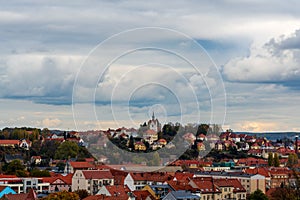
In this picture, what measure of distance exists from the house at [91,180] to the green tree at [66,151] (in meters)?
27.7

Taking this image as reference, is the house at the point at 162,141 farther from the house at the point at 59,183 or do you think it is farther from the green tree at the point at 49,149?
the house at the point at 59,183

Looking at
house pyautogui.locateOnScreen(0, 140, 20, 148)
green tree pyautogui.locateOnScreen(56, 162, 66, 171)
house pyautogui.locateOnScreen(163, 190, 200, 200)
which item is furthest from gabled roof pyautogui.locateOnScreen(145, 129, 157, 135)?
house pyautogui.locateOnScreen(163, 190, 200, 200)

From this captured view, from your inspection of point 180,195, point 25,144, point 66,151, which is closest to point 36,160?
point 66,151

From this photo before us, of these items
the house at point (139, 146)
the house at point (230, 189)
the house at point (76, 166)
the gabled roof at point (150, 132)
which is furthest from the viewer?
the gabled roof at point (150, 132)

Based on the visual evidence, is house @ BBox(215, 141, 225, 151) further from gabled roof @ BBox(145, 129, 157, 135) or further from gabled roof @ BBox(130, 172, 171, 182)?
gabled roof @ BBox(130, 172, 171, 182)

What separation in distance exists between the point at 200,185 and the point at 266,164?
34127 millimetres

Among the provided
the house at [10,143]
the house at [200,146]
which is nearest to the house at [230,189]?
the house at [200,146]

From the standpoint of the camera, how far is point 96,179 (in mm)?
48438

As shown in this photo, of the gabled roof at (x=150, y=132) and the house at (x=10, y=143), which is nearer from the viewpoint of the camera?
the house at (x=10, y=143)

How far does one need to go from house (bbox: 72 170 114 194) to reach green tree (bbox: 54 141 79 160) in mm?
27668

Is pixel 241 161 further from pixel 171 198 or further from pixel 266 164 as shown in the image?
pixel 171 198

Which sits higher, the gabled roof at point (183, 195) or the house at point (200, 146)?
the house at point (200, 146)

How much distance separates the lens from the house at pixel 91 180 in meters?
47.8

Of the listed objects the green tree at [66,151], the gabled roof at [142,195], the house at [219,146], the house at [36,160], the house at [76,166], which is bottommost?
the gabled roof at [142,195]
